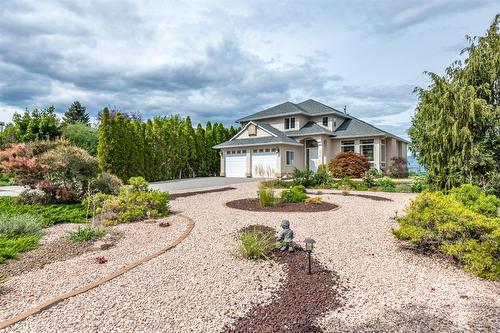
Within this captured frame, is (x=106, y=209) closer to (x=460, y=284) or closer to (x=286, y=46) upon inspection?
(x=460, y=284)

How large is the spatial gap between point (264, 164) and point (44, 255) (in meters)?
18.6

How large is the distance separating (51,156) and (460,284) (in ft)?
33.5

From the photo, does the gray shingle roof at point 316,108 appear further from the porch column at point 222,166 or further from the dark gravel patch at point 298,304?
the dark gravel patch at point 298,304

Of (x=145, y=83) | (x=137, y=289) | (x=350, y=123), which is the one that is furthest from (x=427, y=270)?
(x=350, y=123)

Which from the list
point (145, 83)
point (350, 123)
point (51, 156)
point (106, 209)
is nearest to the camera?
point (106, 209)

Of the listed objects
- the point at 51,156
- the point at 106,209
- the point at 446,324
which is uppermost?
the point at 51,156

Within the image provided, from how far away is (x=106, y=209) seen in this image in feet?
25.3

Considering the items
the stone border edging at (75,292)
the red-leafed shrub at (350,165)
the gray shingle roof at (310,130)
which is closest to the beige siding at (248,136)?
the gray shingle roof at (310,130)

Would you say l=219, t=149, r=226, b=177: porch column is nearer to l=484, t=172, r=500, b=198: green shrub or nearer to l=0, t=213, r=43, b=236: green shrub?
l=0, t=213, r=43, b=236: green shrub

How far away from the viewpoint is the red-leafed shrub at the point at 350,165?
21.6m

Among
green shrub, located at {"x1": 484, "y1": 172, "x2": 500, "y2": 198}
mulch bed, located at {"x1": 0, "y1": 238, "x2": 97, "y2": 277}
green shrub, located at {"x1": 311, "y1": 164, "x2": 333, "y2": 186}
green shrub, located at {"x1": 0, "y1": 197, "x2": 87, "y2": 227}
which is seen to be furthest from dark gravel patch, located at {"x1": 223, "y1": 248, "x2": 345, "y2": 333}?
green shrub, located at {"x1": 311, "y1": 164, "x2": 333, "y2": 186}

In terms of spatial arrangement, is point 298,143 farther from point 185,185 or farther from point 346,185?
point 185,185

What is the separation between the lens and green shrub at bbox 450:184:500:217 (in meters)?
5.46

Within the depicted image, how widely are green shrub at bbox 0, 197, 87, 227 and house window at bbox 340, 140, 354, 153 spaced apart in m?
20.3
